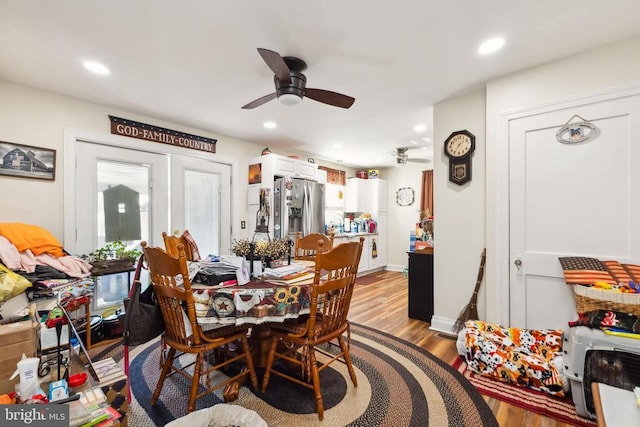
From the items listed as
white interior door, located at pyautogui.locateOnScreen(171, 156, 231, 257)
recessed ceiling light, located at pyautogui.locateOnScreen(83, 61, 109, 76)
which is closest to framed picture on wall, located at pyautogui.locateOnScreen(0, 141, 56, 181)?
recessed ceiling light, located at pyautogui.locateOnScreen(83, 61, 109, 76)

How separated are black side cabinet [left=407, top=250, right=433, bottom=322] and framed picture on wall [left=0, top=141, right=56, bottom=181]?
3916 millimetres

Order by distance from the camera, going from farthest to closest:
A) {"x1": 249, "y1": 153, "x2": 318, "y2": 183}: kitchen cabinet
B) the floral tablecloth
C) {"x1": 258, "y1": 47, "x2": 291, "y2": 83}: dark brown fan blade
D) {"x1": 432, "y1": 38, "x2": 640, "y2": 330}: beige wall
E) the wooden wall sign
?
{"x1": 249, "y1": 153, "x2": 318, "y2": 183}: kitchen cabinet < the wooden wall sign < {"x1": 432, "y1": 38, "x2": 640, "y2": 330}: beige wall < {"x1": 258, "y1": 47, "x2": 291, "y2": 83}: dark brown fan blade < the floral tablecloth

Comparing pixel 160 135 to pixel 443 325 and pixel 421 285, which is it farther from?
pixel 443 325

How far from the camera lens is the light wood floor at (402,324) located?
1713 mm

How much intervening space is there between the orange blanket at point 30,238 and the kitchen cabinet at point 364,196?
16.2 feet

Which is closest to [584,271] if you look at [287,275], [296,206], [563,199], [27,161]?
[563,199]

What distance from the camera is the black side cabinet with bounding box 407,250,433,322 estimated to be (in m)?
3.30

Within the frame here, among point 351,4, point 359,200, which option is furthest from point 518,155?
point 359,200

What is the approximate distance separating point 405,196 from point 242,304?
5.50 meters

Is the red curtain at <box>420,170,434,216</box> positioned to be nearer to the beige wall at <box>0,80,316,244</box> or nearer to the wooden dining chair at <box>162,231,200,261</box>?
the wooden dining chair at <box>162,231,200,261</box>

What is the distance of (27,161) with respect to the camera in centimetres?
262

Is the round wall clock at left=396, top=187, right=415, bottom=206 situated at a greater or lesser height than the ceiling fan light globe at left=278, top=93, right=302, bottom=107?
lesser

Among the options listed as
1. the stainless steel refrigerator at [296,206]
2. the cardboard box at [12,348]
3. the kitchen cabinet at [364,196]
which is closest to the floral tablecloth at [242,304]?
the cardboard box at [12,348]

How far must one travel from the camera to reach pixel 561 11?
5.57 ft
